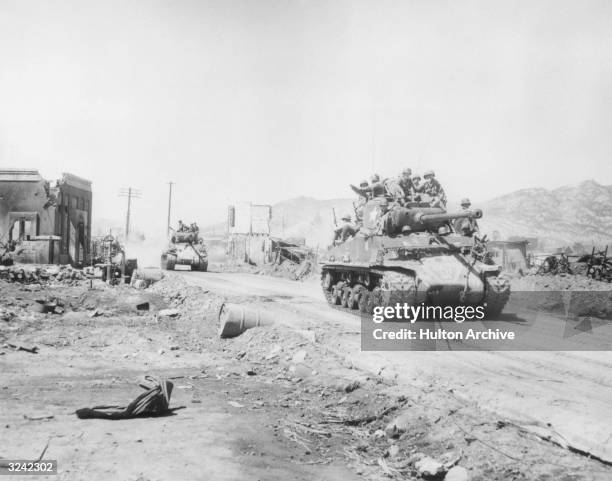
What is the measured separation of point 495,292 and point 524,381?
5.56 m

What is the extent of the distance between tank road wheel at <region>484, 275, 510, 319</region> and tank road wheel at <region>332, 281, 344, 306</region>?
4314 mm

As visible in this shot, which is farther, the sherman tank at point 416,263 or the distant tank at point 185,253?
the distant tank at point 185,253

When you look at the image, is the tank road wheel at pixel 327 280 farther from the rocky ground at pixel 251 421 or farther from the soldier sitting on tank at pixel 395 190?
the rocky ground at pixel 251 421

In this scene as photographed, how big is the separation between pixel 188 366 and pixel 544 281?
1499cm

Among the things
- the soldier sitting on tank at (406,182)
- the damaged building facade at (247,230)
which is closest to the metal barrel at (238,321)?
the soldier sitting on tank at (406,182)

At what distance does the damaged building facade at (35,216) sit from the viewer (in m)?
28.2

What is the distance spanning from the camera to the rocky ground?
16.7 ft

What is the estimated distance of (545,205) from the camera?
67.1 m

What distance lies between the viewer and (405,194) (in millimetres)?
15758

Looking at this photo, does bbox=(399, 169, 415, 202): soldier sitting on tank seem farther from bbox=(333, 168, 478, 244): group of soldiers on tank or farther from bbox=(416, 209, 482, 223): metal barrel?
bbox=(416, 209, 482, 223): metal barrel

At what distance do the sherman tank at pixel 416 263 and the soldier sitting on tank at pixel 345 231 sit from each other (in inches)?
18.4

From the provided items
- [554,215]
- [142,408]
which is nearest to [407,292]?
[142,408]

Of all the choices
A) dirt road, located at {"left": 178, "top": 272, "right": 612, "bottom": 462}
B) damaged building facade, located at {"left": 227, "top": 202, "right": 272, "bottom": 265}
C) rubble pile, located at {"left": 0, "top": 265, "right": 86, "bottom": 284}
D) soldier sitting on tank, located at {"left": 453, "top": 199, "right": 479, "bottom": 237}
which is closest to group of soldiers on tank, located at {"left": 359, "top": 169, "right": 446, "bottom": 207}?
soldier sitting on tank, located at {"left": 453, "top": 199, "right": 479, "bottom": 237}

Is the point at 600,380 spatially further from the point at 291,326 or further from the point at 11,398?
the point at 11,398
